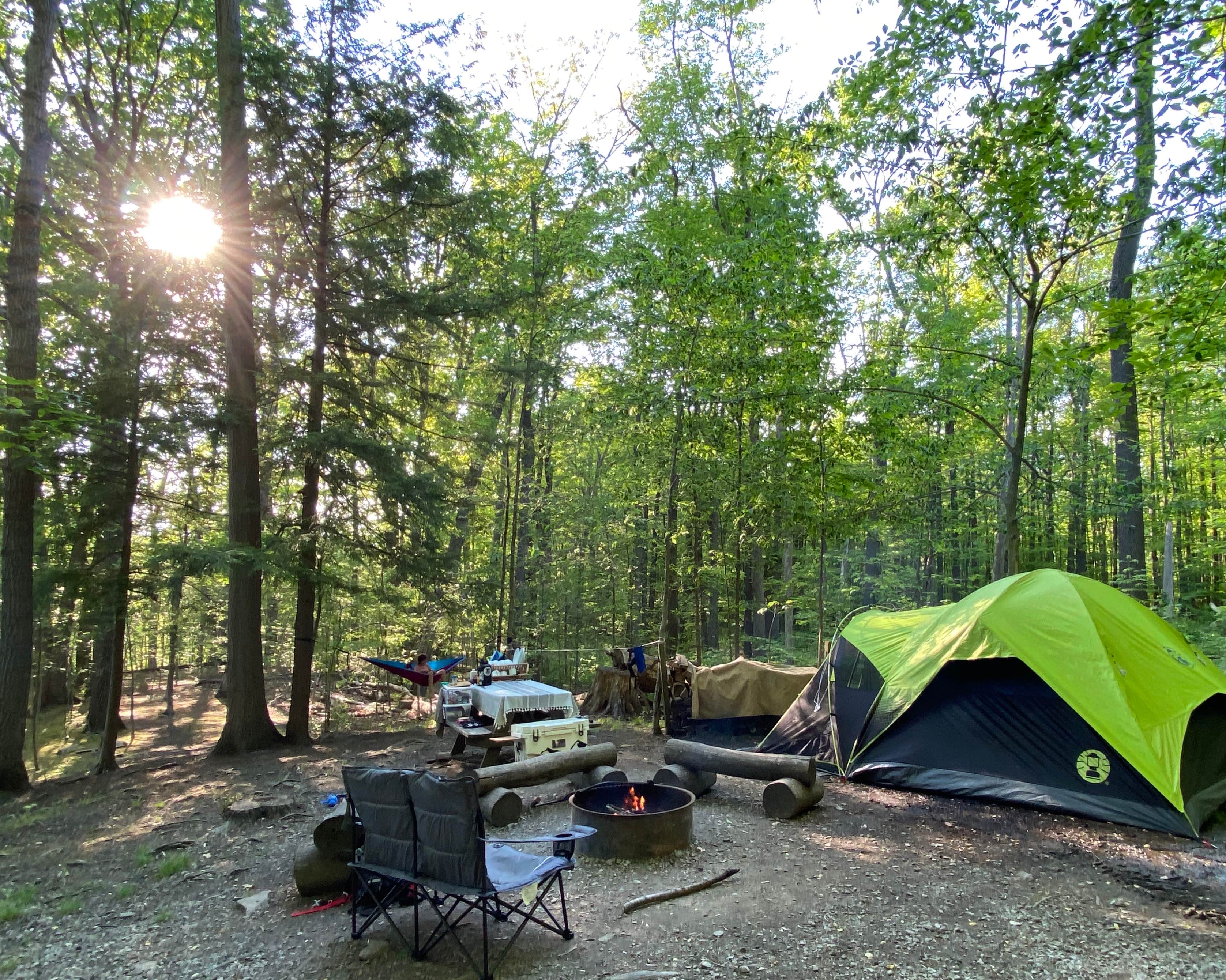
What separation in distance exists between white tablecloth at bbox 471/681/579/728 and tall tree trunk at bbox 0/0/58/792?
4.72 m

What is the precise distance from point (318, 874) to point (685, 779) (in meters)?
2.99

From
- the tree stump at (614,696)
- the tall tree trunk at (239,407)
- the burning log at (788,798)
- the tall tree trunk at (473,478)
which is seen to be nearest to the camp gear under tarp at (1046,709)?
the burning log at (788,798)

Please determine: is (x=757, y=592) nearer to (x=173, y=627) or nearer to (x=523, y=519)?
(x=523, y=519)

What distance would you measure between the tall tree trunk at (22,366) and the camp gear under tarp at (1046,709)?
324 inches

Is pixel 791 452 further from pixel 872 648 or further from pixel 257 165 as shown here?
pixel 257 165

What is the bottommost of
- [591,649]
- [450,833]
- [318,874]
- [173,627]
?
[318,874]

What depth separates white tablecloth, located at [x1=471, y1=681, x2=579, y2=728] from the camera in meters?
7.22

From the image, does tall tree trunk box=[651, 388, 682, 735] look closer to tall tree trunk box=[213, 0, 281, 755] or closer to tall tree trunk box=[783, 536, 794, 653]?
tall tree trunk box=[783, 536, 794, 653]

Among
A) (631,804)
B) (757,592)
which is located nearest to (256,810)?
(631,804)

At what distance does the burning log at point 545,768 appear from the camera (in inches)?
227

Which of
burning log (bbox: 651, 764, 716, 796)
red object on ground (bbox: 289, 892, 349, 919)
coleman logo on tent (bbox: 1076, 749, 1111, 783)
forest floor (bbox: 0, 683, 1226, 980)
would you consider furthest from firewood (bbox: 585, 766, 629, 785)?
coleman logo on tent (bbox: 1076, 749, 1111, 783)

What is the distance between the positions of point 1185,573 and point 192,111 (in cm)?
2224

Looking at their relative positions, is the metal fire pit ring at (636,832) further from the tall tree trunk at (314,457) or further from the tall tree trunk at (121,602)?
the tall tree trunk at (121,602)

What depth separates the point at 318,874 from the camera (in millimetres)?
4148
